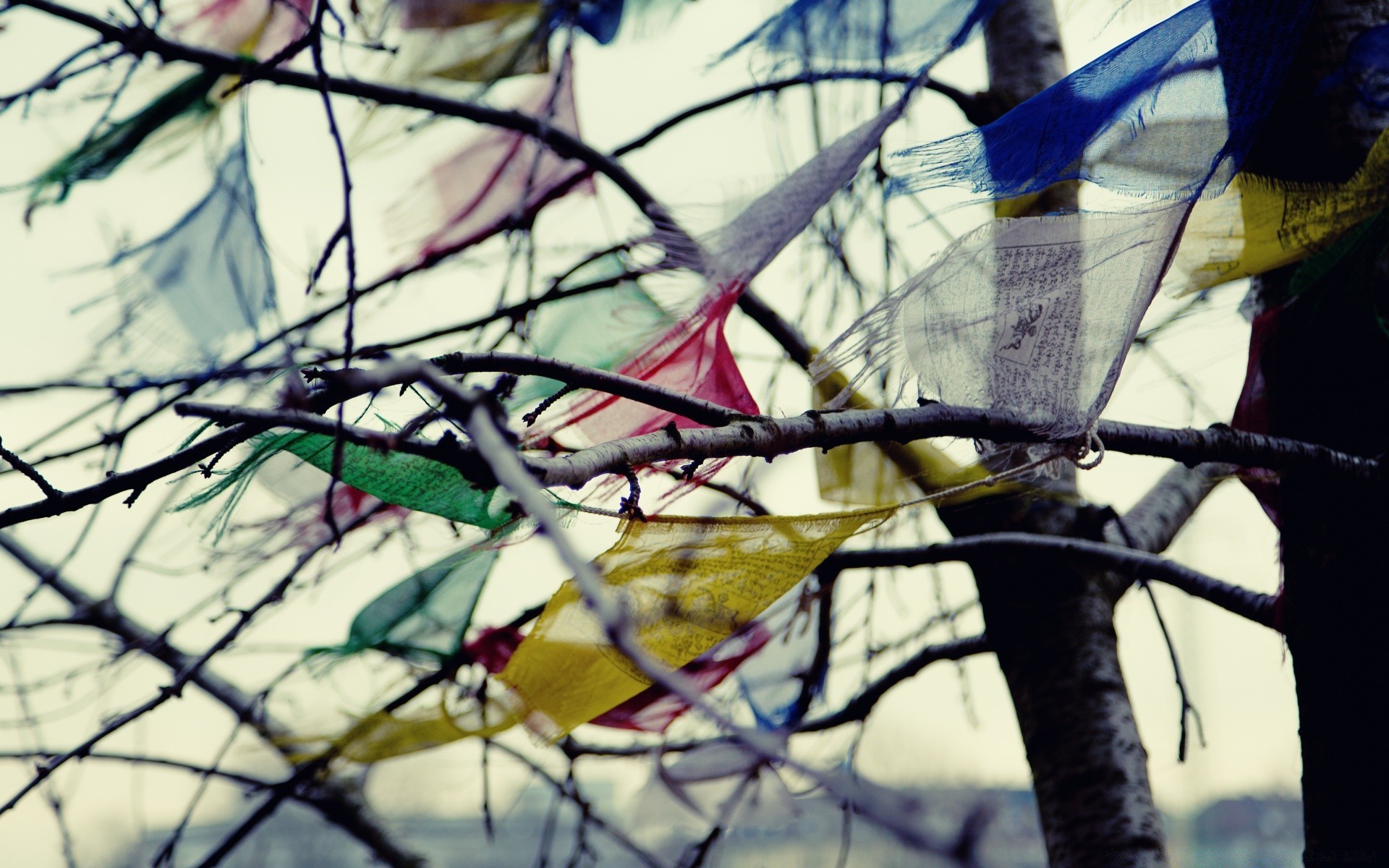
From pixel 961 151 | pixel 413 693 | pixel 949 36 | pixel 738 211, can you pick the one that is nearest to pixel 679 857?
pixel 413 693

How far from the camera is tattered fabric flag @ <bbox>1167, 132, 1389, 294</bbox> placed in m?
1.33

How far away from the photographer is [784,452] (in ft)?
3.28

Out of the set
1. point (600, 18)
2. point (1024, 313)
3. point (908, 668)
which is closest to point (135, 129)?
point (600, 18)

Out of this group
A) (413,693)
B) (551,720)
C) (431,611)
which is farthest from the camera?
(431,611)

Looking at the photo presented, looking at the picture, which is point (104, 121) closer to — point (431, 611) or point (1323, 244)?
point (431, 611)

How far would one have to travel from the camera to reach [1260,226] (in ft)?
4.42

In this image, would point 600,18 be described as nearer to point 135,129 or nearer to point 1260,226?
point 135,129

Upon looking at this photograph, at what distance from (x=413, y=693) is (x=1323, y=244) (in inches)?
65.3

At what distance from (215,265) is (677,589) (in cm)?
146

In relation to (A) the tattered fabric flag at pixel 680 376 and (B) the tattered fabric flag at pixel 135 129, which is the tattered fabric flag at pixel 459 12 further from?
(A) the tattered fabric flag at pixel 680 376

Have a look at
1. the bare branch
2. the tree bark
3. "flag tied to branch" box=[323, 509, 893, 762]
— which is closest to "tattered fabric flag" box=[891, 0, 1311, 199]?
the tree bark

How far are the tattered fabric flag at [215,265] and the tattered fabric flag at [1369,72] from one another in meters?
1.96

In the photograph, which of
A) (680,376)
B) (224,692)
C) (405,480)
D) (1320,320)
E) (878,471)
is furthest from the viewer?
(224,692)

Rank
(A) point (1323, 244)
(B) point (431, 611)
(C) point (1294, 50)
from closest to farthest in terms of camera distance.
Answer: (C) point (1294, 50) < (A) point (1323, 244) < (B) point (431, 611)
